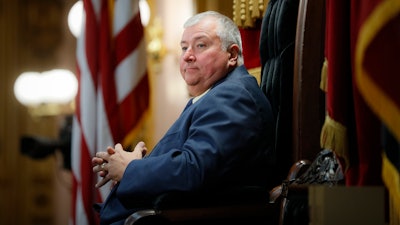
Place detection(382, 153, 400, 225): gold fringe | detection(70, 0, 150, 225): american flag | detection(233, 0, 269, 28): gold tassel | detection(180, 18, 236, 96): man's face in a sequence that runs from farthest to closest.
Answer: detection(70, 0, 150, 225): american flag → detection(233, 0, 269, 28): gold tassel → detection(180, 18, 236, 96): man's face → detection(382, 153, 400, 225): gold fringe

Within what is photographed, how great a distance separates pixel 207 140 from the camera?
2518 millimetres

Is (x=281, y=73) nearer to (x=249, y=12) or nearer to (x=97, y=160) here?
(x=249, y=12)

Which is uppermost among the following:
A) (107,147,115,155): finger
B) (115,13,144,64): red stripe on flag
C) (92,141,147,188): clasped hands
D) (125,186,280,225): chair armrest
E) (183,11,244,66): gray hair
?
(183,11,244,66): gray hair

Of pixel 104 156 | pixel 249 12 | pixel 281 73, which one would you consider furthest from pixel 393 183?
pixel 249 12

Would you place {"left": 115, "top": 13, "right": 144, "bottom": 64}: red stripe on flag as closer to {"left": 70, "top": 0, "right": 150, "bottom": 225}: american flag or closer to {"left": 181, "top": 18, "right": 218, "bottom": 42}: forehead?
{"left": 70, "top": 0, "right": 150, "bottom": 225}: american flag

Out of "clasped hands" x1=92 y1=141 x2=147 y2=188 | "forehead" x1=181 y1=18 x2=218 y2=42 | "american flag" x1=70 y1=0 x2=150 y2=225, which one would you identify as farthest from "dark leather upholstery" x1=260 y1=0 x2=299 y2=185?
"american flag" x1=70 y1=0 x2=150 y2=225

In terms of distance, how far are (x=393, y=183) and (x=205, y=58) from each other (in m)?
1.10

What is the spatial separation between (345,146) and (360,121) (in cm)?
9

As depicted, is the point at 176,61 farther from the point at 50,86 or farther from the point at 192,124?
the point at 192,124

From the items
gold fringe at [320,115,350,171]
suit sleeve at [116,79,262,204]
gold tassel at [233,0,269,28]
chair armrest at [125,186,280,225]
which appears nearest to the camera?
gold fringe at [320,115,350,171]

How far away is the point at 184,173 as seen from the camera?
2477 mm

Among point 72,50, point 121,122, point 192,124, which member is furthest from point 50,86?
point 192,124

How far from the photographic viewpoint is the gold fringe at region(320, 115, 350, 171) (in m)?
2.12

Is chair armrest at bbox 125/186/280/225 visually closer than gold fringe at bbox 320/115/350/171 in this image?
No
